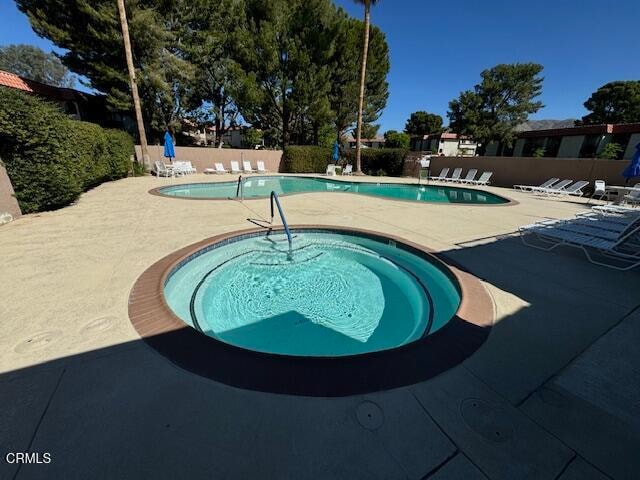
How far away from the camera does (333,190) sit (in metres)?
12.8

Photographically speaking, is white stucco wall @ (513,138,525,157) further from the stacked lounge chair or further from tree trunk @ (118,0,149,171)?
tree trunk @ (118,0,149,171)

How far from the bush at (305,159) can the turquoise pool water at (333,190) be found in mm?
3096

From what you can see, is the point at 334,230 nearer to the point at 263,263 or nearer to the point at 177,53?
the point at 263,263

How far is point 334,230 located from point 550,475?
4731 millimetres

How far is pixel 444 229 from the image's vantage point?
616cm

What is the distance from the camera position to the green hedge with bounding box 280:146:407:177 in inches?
761

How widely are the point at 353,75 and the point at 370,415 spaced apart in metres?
25.5

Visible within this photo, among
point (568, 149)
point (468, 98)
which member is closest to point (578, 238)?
point (568, 149)

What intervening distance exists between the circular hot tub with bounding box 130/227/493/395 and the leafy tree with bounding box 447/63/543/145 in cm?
3385

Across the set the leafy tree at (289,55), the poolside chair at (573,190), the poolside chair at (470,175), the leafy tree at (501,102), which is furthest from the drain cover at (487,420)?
the leafy tree at (501,102)

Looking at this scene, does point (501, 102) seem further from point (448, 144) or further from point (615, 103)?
point (615, 103)

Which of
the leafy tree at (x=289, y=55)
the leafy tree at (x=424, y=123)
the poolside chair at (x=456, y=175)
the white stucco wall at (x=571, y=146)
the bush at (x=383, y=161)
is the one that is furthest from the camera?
the leafy tree at (x=424, y=123)

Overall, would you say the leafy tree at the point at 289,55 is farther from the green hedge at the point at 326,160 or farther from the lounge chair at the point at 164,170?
the lounge chair at the point at 164,170

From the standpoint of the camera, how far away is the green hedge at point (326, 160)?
19.3 metres
